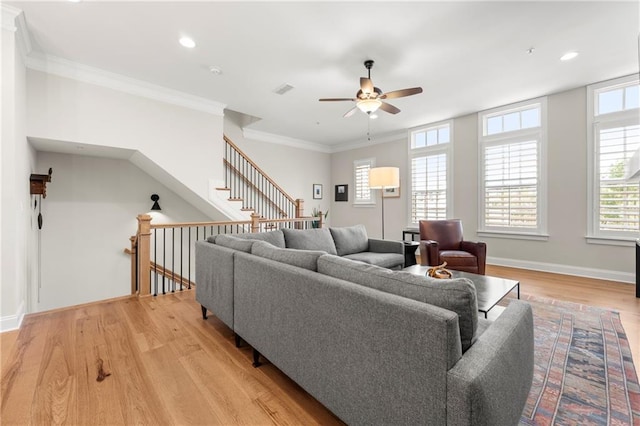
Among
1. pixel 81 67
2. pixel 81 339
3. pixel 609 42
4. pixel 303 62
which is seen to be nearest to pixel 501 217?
pixel 609 42

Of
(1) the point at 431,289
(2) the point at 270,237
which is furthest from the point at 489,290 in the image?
(2) the point at 270,237

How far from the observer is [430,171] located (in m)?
6.01

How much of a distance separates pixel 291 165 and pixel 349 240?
3848 mm

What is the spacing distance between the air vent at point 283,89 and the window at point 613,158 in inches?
175

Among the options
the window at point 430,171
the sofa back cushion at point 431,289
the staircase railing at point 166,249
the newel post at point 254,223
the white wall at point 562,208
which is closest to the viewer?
the sofa back cushion at point 431,289

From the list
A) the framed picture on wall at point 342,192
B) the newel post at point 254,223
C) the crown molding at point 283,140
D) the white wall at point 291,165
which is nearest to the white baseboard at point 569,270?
the framed picture on wall at point 342,192

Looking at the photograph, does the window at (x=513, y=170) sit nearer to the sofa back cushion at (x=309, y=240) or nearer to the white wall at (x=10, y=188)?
the sofa back cushion at (x=309, y=240)

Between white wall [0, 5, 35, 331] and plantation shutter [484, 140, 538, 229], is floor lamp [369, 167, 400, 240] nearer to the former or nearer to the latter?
plantation shutter [484, 140, 538, 229]

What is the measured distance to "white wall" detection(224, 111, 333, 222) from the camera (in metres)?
6.31

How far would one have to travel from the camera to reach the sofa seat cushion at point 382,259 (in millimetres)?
3573

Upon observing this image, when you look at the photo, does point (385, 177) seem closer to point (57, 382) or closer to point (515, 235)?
point (515, 235)

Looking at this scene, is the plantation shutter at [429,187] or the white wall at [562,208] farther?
the plantation shutter at [429,187]

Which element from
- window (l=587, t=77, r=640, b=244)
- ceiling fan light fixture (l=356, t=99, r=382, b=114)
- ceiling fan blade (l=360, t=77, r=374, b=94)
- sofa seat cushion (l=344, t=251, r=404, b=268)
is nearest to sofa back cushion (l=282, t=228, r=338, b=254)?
sofa seat cushion (l=344, t=251, r=404, b=268)

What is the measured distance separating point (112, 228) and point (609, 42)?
7.41 metres
